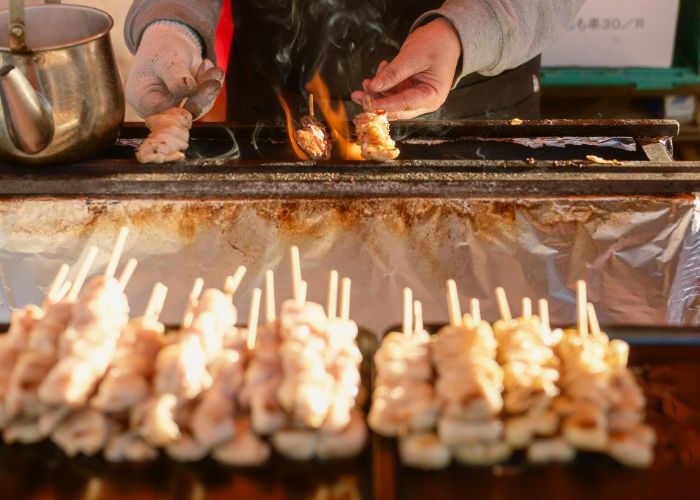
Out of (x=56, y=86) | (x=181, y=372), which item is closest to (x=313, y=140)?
(x=56, y=86)

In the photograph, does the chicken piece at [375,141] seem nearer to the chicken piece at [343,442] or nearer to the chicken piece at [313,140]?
the chicken piece at [313,140]

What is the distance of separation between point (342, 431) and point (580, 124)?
1805mm

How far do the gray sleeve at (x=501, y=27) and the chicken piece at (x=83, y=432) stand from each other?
215 centimetres

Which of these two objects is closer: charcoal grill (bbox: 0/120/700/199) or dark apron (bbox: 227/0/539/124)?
charcoal grill (bbox: 0/120/700/199)

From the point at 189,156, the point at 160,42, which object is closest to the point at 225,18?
the point at 160,42

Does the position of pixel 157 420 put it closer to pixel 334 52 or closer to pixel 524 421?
pixel 524 421

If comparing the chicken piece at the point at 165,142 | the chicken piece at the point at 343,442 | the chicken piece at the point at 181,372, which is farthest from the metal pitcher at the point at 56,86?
the chicken piece at the point at 343,442

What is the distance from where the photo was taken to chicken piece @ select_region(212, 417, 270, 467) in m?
1.78

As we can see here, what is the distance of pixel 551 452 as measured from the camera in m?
1.78

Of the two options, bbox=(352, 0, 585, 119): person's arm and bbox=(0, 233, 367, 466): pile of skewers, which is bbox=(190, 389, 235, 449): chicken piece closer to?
bbox=(0, 233, 367, 466): pile of skewers

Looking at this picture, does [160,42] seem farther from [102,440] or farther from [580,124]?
[102,440]

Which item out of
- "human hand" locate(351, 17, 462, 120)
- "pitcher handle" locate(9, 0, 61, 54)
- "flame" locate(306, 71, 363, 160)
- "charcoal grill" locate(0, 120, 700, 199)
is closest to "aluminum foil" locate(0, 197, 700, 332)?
"charcoal grill" locate(0, 120, 700, 199)

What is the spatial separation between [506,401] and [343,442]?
1.33ft

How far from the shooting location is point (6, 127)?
8.38 feet
